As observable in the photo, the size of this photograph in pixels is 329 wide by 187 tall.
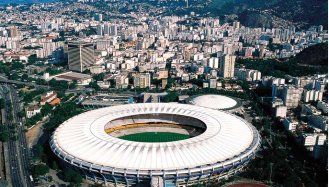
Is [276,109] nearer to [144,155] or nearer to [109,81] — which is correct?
[144,155]

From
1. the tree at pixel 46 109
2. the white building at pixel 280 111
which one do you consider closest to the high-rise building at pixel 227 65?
the white building at pixel 280 111

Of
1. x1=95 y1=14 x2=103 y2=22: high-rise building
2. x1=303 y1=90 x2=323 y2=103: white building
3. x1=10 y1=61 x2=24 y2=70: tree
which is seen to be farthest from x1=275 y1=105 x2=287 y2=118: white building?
x1=95 y1=14 x2=103 y2=22: high-rise building

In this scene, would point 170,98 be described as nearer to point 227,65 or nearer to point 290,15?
point 227,65

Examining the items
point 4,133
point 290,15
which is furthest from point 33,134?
point 290,15

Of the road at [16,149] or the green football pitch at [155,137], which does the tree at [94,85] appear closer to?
the road at [16,149]

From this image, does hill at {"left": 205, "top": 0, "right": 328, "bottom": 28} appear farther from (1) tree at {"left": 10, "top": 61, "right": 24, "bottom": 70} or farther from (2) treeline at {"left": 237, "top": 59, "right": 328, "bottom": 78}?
(1) tree at {"left": 10, "top": 61, "right": 24, "bottom": 70}

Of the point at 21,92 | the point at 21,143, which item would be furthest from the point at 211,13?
the point at 21,143
